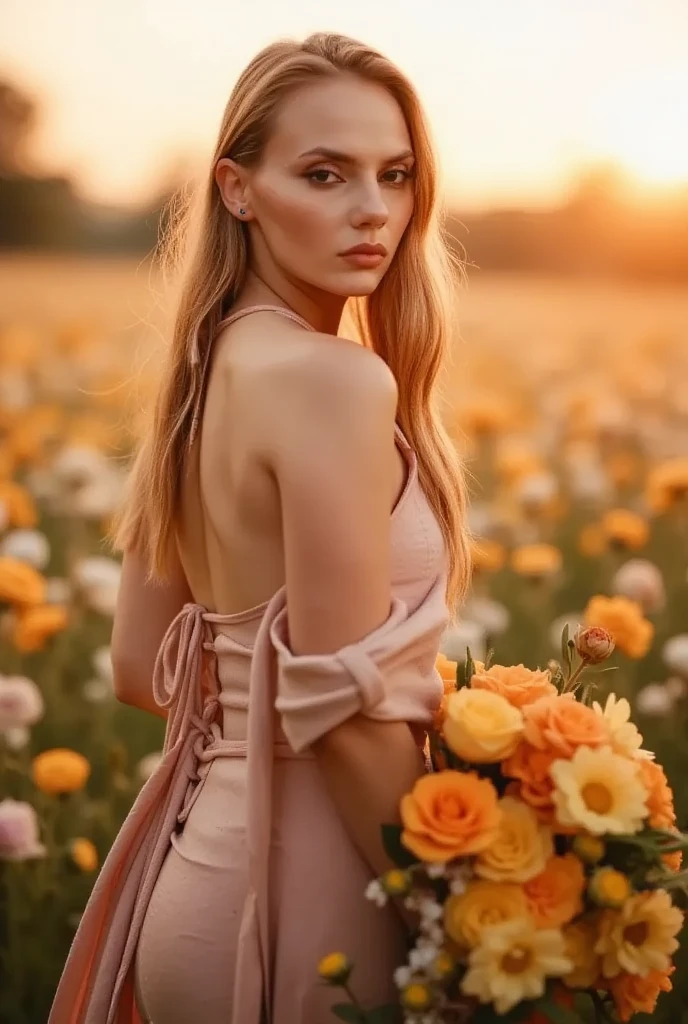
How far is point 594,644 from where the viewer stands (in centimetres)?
159

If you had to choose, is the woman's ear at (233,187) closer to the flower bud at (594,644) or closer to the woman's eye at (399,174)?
the woman's eye at (399,174)

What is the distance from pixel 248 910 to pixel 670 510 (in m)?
2.41

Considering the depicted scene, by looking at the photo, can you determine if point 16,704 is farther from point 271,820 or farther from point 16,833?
point 271,820

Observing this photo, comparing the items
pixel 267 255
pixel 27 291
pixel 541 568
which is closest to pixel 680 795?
pixel 541 568

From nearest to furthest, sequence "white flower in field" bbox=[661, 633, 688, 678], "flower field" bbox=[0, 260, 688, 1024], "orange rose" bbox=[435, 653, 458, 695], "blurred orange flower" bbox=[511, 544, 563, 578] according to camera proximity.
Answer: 1. "orange rose" bbox=[435, 653, 458, 695]
2. "flower field" bbox=[0, 260, 688, 1024]
3. "white flower in field" bbox=[661, 633, 688, 678]
4. "blurred orange flower" bbox=[511, 544, 563, 578]

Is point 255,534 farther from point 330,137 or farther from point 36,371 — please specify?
point 36,371

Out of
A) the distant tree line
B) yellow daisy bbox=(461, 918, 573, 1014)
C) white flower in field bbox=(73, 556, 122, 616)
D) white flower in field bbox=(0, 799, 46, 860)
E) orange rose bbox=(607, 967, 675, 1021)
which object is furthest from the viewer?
the distant tree line

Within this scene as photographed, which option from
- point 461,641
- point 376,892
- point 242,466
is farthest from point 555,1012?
point 461,641

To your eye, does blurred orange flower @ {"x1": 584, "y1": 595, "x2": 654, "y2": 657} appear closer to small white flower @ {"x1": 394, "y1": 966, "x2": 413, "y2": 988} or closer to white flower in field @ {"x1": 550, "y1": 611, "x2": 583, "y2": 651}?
white flower in field @ {"x1": 550, "y1": 611, "x2": 583, "y2": 651}

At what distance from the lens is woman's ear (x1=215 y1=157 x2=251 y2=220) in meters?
1.59

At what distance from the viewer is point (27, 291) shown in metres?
5.89

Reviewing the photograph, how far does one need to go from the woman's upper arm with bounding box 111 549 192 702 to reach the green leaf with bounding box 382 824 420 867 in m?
0.49

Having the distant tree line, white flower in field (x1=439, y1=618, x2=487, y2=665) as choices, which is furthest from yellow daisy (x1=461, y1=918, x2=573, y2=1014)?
the distant tree line

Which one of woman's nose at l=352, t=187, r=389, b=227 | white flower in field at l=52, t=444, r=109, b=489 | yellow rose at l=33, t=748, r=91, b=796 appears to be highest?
woman's nose at l=352, t=187, r=389, b=227
